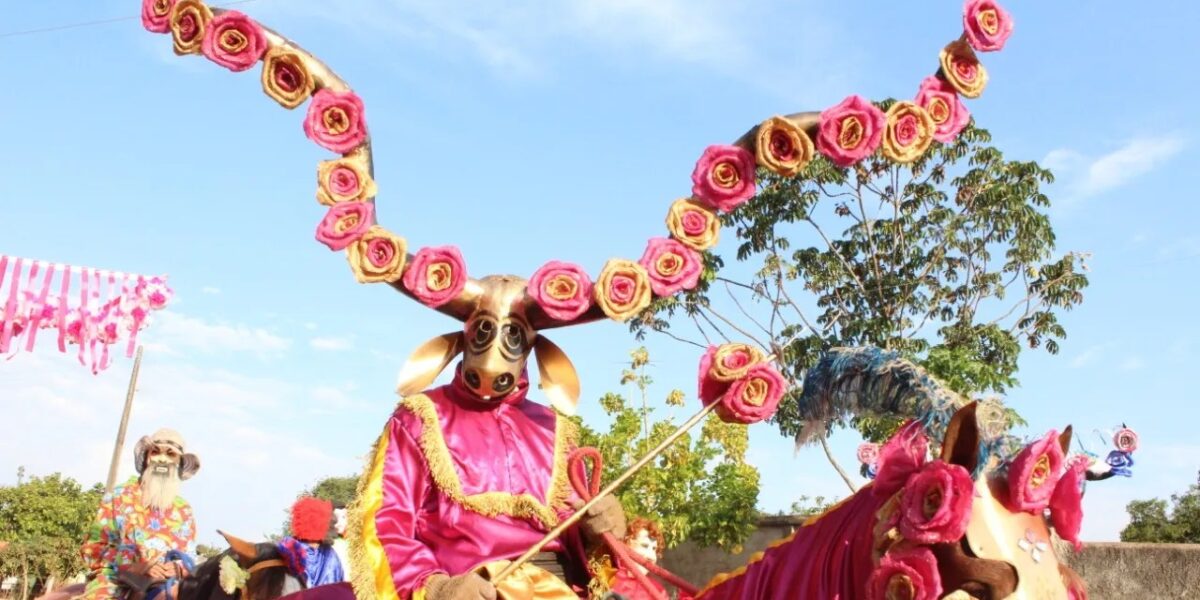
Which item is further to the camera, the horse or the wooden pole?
the wooden pole

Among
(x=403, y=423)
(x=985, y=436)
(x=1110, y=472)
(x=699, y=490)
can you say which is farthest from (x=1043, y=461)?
(x=699, y=490)

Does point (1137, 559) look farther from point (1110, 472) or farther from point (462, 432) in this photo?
point (462, 432)

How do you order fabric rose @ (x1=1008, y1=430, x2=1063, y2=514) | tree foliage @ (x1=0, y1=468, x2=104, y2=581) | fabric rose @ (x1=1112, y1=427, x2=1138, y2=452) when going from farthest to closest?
tree foliage @ (x1=0, y1=468, x2=104, y2=581), fabric rose @ (x1=1112, y1=427, x2=1138, y2=452), fabric rose @ (x1=1008, y1=430, x2=1063, y2=514)

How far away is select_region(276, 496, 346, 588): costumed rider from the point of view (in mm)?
5527

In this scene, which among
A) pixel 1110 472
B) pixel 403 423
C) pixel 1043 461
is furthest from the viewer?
pixel 403 423

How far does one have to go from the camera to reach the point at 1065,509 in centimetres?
258

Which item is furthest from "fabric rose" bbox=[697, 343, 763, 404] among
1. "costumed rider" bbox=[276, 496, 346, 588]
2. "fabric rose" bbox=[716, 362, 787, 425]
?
"costumed rider" bbox=[276, 496, 346, 588]

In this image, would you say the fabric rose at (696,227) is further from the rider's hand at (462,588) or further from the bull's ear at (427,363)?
the rider's hand at (462,588)

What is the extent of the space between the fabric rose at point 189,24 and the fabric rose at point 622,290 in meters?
1.97

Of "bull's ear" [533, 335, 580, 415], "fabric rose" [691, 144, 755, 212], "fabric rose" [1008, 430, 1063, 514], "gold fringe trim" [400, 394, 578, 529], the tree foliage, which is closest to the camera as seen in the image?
"fabric rose" [1008, 430, 1063, 514]

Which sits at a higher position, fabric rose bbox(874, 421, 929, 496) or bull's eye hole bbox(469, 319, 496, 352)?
bull's eye hole bbox(469, 319, 496, 352)

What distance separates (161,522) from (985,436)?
5.37 m

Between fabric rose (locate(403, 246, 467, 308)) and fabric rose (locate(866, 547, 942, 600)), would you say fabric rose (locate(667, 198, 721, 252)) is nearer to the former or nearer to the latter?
fabric rose (locate(403, 246, 467, 308))

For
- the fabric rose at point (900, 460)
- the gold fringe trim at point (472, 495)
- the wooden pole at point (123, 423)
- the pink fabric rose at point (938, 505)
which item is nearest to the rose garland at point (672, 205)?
the gold fringe trim at point (472, 495)
